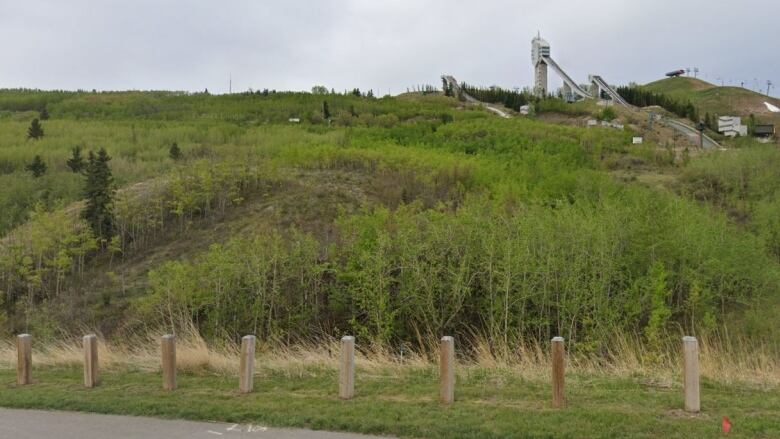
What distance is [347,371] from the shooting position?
22.0 ft

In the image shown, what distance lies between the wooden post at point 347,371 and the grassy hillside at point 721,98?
9316cm

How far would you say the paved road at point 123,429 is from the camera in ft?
18.7

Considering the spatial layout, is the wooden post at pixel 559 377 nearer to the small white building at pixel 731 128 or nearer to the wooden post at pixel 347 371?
the wooden post at pixel 347 371

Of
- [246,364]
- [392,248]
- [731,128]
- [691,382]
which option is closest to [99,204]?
[392,248]

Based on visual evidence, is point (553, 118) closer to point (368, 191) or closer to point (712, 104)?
point (368, 191)

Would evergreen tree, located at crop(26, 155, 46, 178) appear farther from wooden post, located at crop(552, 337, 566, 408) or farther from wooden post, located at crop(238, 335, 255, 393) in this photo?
wooden post, located at crop(552, 337, 566, 408)

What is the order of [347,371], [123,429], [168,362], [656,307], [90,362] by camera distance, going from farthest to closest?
[656,307] → [90,362] → [168,362] → [347,371] → [123,429]

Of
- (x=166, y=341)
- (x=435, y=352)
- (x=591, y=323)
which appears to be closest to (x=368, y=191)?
(x=591, y=323)

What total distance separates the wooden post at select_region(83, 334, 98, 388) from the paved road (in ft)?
3.80

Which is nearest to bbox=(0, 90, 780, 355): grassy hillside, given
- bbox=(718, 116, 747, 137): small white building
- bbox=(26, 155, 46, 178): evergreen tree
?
bbox=(26, 155, 46, 178): evergreen tree

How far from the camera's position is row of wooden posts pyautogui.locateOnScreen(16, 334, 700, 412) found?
5.77 metres

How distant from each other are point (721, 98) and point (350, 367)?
5213 inches

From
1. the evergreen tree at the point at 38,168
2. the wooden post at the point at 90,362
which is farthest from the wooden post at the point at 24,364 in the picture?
the evergreen tree at the point at 38,168

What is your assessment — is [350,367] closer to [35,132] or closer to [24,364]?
[24,364]
